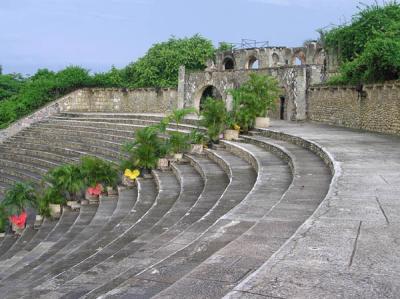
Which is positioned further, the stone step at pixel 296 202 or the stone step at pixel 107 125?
the stone step at pixel 107 125

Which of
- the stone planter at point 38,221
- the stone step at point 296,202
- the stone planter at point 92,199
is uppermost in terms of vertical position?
the stone step at point 296,202

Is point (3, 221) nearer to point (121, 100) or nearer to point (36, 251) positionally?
point (36, 251)

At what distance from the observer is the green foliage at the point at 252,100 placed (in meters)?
15.6

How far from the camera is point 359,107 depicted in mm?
16000

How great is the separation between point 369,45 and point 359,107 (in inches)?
70.8

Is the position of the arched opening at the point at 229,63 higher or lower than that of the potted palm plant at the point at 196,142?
higher

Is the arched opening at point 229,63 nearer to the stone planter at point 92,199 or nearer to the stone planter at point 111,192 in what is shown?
the stone planter at point 111,192

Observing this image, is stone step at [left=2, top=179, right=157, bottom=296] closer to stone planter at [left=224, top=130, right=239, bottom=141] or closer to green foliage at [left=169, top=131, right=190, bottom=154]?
green foliage at [left=169, top=131, right=190, bottom=154]

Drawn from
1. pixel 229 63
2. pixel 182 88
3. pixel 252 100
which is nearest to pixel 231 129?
pixel 252 100

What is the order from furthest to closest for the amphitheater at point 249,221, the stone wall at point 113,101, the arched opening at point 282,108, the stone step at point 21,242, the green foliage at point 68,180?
the stone wall at point 113,101 → the arched opening at point 282,108 → the green foliage at point 68,180 → the stone step at point 21,242 → the amphitheater at point 249,221

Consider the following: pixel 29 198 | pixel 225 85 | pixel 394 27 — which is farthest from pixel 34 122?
pixel 394 27

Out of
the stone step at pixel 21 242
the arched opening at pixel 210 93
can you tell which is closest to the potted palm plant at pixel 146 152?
the stone step at pixel 21 242

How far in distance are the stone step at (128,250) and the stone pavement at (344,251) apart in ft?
5.43

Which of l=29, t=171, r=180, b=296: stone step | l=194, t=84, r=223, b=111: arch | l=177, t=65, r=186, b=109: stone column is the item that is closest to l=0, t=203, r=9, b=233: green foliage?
l=29, t=171, r=180, b=296: stone step
